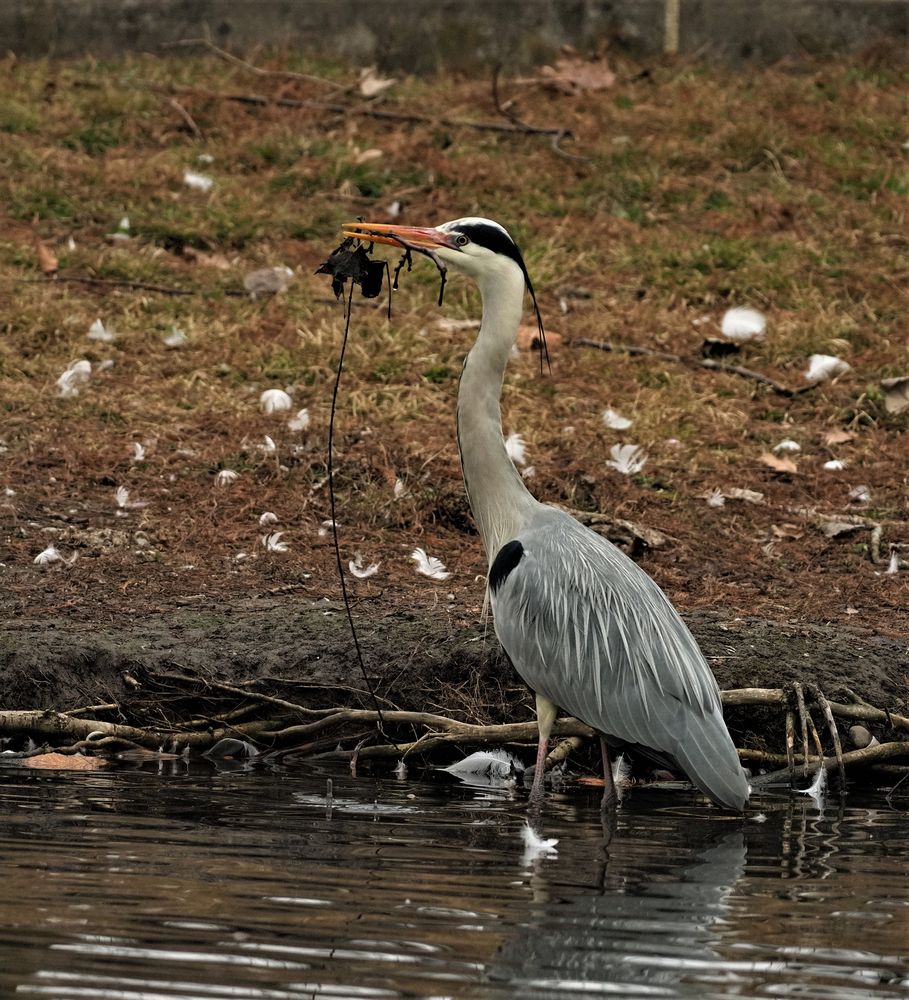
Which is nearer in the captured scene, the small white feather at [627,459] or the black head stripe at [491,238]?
the black head stripe at [491,238]

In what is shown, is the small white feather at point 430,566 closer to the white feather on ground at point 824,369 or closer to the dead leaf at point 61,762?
the dead leaf at point 61,762

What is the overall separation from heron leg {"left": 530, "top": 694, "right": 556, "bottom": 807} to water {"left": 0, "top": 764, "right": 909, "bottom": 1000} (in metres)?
0.09

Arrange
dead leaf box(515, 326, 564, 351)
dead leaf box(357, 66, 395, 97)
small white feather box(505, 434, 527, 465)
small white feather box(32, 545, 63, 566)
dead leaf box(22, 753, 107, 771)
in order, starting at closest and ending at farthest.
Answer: dead leaf box(22, 753, 107, 771) → small white feather box(32, 545, 63, 566) → small white feather box(505, 434, 527, 465) → dead leaf box(515, 326, 564, 351) → dead leaf box(357, 66, 395, 97)

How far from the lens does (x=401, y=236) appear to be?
630 cm

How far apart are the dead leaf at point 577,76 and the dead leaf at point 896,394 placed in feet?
15.7

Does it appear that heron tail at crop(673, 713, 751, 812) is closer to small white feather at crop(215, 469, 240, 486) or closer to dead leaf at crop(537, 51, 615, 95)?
small white feather at crop(215, 469, 240, 486)

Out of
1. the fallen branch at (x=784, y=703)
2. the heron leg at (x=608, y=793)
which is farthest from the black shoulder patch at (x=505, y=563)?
the fallen branch at (x=784, y=703)

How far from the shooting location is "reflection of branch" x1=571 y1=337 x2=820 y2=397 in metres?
9.83

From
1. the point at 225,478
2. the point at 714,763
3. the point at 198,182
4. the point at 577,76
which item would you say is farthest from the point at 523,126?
the point at 714,763

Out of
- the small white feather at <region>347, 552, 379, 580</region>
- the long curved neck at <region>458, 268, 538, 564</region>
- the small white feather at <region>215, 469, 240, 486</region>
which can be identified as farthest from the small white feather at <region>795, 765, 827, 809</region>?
the small white feather at <region>215, 469, 240, 486</region>

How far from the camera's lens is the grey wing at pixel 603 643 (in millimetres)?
5684

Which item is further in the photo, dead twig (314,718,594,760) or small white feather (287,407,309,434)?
small white feather (287,407,309,434)

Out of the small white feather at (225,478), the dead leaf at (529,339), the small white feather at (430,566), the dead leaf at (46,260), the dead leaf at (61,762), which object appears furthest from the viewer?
the dead leaf at (46,260)

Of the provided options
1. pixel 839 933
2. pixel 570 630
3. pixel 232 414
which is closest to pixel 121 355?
pixel 232 414
